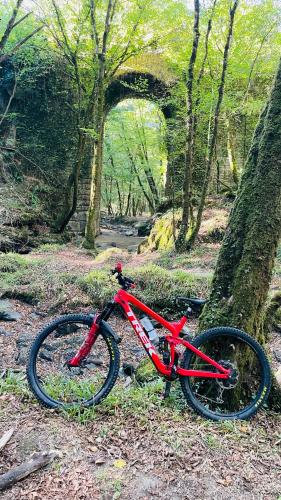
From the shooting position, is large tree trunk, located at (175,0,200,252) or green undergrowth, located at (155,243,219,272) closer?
large tree trunk, located at (175,0,200,252)

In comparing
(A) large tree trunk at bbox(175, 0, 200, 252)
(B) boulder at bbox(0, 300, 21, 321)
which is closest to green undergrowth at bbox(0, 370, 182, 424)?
(B) boulder at bbox(0, 300, 21, 321)

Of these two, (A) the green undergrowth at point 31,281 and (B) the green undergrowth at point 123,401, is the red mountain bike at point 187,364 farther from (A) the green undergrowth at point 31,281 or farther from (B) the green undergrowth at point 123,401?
(A) the green undergrowth at point 31,281

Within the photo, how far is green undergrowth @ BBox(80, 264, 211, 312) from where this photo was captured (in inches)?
261

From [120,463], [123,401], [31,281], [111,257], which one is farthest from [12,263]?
[120,463]

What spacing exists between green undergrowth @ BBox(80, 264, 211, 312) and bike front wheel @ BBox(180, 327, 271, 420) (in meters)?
3.48

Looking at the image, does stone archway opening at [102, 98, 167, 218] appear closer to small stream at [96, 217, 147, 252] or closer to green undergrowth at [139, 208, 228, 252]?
small stream at [96, 217, 147, 252]

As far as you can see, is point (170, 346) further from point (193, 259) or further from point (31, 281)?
point (193, 259)

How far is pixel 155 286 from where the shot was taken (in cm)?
682

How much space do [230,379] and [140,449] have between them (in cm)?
91

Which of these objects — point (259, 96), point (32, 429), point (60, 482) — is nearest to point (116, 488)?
point (60, 482)

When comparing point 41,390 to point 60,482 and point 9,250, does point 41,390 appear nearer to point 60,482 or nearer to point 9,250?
point 60,482

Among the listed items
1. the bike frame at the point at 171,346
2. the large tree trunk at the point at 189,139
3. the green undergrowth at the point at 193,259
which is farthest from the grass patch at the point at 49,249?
the bike frame at the point at 171,346

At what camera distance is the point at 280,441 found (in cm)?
268

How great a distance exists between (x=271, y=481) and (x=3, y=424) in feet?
6.00
